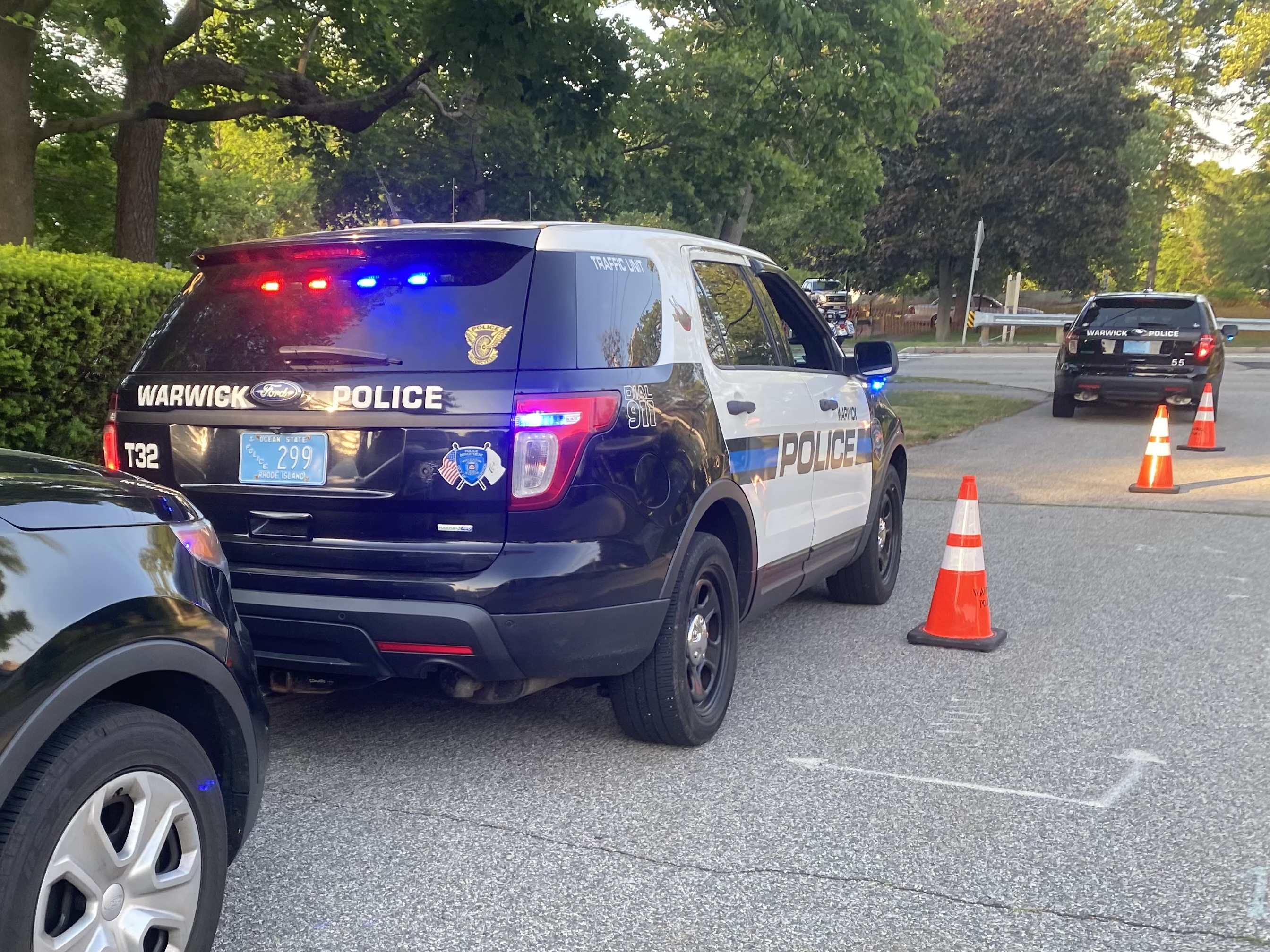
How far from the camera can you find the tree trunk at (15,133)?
11711 millimetres

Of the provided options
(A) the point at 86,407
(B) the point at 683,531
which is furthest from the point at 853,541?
(A) the point at 86,407

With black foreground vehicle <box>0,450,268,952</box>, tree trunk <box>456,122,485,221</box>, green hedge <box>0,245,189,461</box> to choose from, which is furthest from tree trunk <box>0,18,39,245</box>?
black foreground vehicle <box>0,450,268,952</box>

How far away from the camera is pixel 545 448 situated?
3844 mm

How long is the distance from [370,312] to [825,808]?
213 cm

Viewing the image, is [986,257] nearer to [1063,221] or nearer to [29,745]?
[1063,221]

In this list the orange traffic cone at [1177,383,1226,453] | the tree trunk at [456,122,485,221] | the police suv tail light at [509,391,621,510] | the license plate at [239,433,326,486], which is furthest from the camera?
the tree trunk at [456,122,485,221]

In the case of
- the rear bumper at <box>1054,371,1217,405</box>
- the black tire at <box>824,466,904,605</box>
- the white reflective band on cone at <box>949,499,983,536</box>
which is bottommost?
→ the black tire at <box>824,466,904,605</box>

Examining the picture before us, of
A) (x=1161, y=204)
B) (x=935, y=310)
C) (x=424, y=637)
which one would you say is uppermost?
(x=1161, y=204)

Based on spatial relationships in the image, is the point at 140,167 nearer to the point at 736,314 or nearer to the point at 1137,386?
the point at 736,314

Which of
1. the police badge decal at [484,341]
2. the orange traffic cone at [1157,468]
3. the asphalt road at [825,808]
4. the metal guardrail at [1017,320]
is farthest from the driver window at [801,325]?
the metal guardrail at [1017,320]

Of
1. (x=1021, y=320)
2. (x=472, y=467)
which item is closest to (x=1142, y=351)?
(x=472, y=467)

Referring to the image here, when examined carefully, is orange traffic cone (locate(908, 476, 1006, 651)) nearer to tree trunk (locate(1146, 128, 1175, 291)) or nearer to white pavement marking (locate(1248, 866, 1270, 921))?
white pavement marking (locate(1248, 866, 1270, 921))

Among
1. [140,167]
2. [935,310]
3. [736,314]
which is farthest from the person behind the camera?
[935,310]

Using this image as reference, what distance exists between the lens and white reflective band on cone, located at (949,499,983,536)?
6023mm
